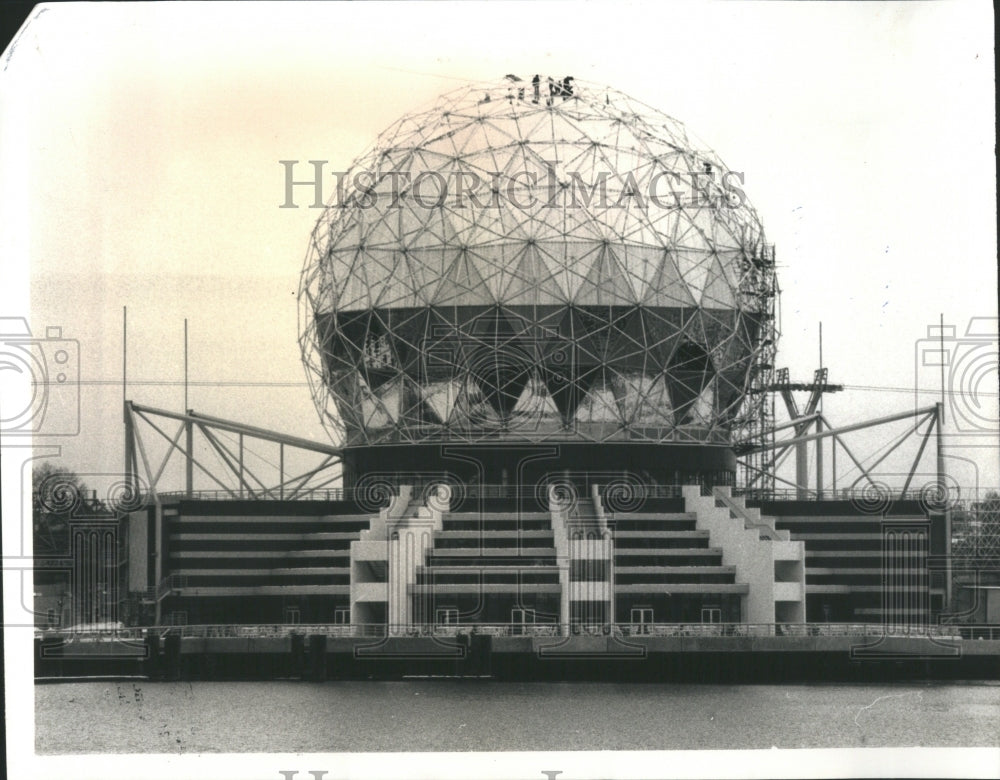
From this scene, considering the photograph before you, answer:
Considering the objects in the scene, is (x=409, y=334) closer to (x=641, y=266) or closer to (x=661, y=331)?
(x=641, y=266)

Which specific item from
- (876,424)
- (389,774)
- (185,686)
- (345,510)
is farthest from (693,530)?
(389,774)

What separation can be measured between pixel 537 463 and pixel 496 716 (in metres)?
10.0

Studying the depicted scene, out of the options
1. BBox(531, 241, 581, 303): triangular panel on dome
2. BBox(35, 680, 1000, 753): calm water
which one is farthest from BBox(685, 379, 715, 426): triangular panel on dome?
BBox(35, 680, 1000, 753): calm water

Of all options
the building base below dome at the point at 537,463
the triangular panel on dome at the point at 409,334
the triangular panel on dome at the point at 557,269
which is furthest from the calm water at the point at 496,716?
the triangular panel on dome at the point at 557,269

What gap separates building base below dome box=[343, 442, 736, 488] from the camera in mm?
39656

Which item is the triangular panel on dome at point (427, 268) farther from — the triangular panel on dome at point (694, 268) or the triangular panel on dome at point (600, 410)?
the triangular panel on dome at point (694, 268)

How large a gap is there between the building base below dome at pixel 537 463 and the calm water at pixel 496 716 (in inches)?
249

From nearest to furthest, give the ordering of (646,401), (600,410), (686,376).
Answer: (600,410) → (646,401) → (686,376)

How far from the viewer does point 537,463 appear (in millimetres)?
39844

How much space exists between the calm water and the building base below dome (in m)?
6.33

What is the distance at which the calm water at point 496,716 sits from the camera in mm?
28484

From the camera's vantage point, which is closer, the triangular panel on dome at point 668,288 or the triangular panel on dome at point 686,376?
the triangular panel on dome at point 668,288

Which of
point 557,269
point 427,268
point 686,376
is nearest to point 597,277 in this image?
point 557,269

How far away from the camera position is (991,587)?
39.1m
